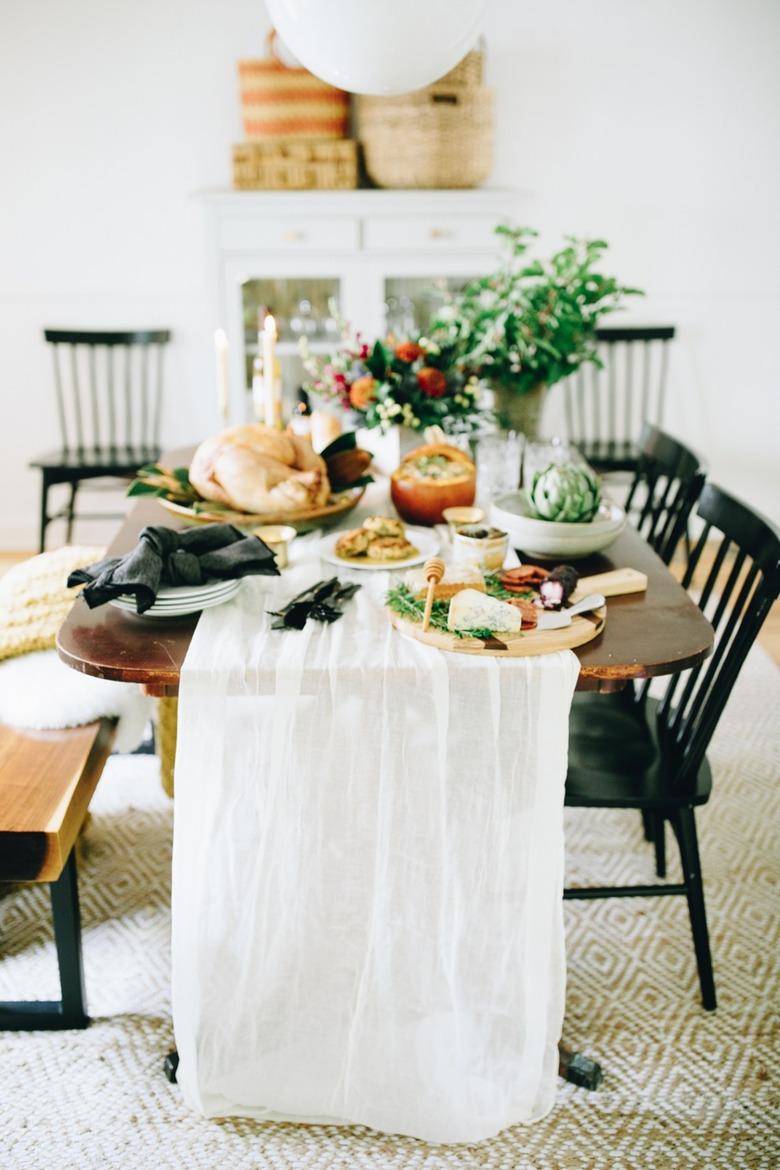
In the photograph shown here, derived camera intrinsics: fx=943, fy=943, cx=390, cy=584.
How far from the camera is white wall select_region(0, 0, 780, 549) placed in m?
3.53

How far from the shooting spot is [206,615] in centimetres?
142

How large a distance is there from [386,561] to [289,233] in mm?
2198

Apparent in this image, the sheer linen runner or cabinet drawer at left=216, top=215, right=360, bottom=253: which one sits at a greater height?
cabinet drawer at left=216, top=215, right=360, bottom=253

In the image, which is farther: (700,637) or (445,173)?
(445,173)

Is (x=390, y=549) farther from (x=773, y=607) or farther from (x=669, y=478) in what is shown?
(x=773, y=607)

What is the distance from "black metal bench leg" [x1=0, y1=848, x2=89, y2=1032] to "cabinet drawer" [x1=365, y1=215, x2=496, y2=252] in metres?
2.56

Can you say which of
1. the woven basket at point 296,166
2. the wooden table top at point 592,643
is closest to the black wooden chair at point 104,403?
the woven basket at point 296,166

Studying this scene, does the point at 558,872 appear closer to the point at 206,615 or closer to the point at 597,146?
the point at 206,615

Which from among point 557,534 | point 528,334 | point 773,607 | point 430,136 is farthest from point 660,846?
point 430,136

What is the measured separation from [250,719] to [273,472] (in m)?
0.57

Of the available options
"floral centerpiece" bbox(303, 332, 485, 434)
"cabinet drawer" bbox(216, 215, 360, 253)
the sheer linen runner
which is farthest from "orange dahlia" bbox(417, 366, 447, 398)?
"cabinet drawer" bbox(216, 215, 360, 253)

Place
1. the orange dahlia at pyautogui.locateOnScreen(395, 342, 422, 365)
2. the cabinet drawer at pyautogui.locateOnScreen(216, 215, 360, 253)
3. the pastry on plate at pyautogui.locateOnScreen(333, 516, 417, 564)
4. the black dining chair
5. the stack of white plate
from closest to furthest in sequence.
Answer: the stack of white plate → the black dining chair → the pastry on plate at pyautogui.locateOnScreen(333, 516, 417, 564) → the orange dahlia at pyautogui.locateOnScreen(395, 342, 422, 365) → the cabinet drawer at pyautogui.locateOnScreen(216, 215, 360, 253)

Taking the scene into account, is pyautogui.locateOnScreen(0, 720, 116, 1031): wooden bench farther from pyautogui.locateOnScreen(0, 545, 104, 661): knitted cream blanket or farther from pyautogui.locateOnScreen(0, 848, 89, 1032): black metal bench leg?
pyautogui.locateOnScreen(0, 545, 104, 661): knitted cream blanket

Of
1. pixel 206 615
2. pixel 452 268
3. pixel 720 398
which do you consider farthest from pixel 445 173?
pixel 206 615
